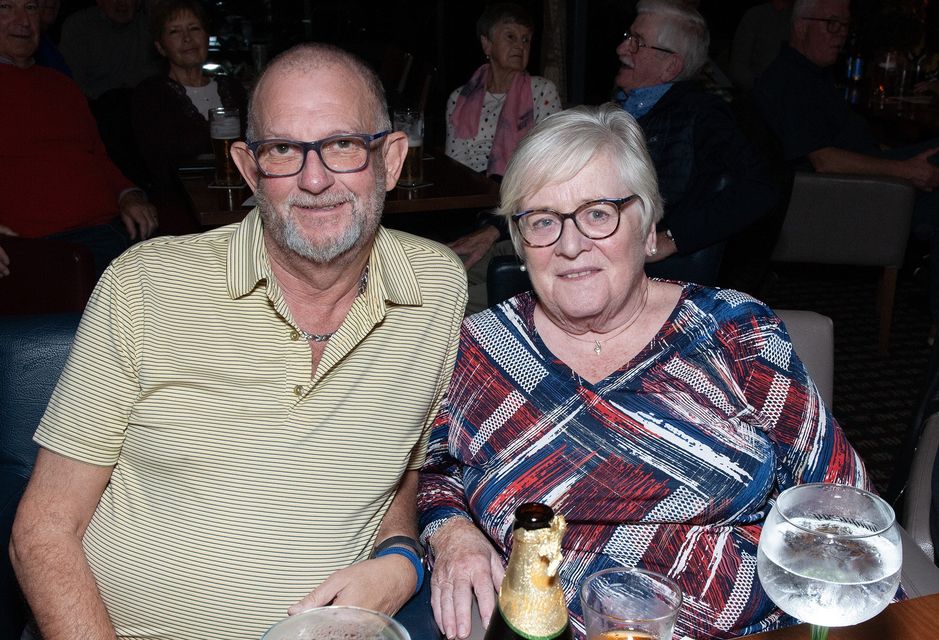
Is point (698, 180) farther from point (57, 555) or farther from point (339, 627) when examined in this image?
point (339, 627)

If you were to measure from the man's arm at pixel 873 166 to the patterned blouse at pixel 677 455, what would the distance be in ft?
11.7

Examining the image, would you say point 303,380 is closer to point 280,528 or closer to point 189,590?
point 280,528

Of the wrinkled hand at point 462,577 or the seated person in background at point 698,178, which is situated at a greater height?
the seated person in background at point 698,178

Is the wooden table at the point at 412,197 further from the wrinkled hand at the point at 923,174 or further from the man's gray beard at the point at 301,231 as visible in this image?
the wrinkled hand at the point at 923,174

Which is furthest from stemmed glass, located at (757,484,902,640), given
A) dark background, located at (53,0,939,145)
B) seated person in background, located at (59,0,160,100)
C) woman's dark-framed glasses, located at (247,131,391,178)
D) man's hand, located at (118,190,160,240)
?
dark background, located at (53,0,939,145)

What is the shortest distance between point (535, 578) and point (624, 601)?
22 cm

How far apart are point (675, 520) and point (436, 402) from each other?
490 millimetres

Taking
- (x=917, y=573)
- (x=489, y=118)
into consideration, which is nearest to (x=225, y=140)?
(x=489, y=118)

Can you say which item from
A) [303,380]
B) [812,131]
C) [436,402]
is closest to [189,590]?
[303,380]

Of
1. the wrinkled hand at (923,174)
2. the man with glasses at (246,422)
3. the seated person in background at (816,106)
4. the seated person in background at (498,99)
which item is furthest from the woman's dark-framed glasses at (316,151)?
the wrinkled hand at (923,174)

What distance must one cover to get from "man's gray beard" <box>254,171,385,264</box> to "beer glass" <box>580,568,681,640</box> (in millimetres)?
752

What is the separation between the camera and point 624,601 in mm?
1107

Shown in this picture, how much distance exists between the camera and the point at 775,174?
323 cm

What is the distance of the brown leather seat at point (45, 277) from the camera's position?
2.91 m
